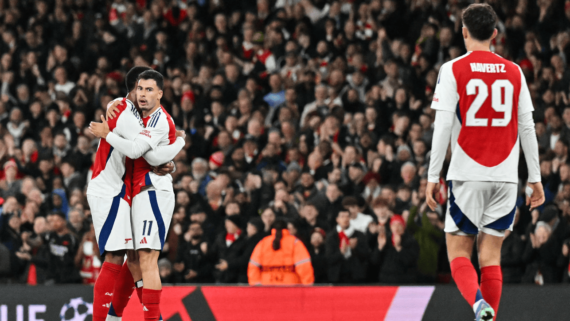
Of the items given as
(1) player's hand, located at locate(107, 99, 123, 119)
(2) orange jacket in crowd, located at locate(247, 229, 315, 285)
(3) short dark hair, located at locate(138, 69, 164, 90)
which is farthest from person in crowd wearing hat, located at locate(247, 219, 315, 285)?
(1) player's hand, located at locate(107, 99, 123, 119)

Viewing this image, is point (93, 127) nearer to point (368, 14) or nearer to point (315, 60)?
point (315, 60)

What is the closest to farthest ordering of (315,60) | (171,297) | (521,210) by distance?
(171,297)
(521,210)
(315,60)

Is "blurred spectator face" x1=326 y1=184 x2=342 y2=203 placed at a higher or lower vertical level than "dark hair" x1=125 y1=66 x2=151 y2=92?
lower

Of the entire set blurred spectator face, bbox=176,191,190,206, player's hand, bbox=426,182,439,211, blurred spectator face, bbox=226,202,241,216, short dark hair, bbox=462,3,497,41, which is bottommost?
blurred spectator face, bbox=226,202,241,216

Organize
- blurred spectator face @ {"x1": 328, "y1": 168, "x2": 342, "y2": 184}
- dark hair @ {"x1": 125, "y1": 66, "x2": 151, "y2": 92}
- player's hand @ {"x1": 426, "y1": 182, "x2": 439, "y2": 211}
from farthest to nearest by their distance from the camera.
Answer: blurred spectator face @ {"x1": 328, "y1": 168, "x2": 342, "y2": 184}
dark hair @ {"x1": 125, "y1": 66, "x2": 151, "y2": 92}
player's hand @ {"x1": 426, "y1": 182, "x2": 439, "y2": 211}

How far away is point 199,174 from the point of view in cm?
1248

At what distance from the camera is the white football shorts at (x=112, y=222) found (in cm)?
602

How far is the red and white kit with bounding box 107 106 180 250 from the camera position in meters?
6.05

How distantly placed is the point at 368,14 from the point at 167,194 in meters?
9.60

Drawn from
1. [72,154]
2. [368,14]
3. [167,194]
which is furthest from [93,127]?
[368,14]

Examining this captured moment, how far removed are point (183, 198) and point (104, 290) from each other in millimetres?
5396

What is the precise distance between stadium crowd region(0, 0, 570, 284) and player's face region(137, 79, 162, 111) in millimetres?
4544

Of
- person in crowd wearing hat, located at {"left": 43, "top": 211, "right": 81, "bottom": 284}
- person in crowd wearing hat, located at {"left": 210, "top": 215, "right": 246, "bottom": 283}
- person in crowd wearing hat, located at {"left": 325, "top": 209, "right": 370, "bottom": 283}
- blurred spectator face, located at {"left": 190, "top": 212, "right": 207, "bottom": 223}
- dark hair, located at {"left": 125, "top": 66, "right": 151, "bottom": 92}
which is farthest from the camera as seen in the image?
blurred spectator face, located at {"left": 190, "top": 212, "right": 207, "bottom": 223}

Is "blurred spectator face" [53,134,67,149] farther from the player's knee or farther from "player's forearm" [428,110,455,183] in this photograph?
"player's forearm" [428,110,455,183]
